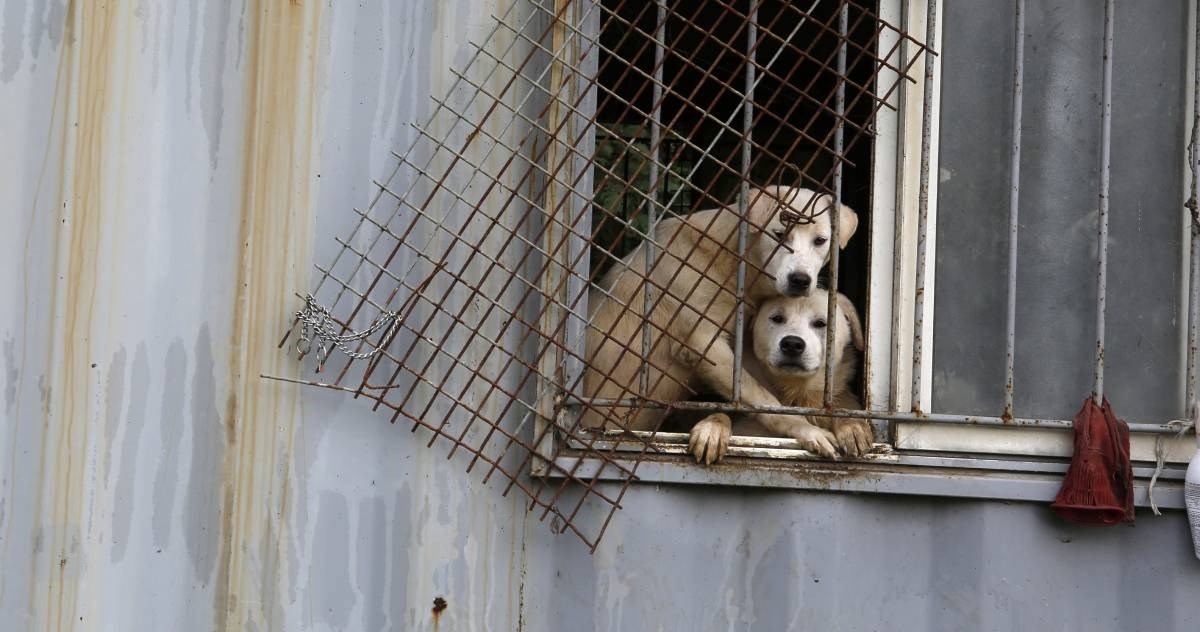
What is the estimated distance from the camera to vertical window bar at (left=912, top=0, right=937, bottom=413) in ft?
10.2

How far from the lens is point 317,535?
3.15 meters

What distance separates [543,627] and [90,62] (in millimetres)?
1906

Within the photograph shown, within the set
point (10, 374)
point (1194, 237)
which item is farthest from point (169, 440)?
point (1194, 237)

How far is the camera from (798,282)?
11.9ft

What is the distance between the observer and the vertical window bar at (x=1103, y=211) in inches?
122

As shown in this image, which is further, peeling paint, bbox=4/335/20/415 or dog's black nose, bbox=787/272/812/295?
dog's black nose, bbox=787/272/812/295

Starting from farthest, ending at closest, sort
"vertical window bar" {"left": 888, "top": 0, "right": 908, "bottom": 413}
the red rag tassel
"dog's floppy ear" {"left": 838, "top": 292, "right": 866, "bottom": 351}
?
1. "dog's floppy ear" {"left": 838, "top": 292, "right": 866, "bottom": 351}
2. "vertical window bar" {"left": 888, "top": 0, "right": 908, "bottom": 413}
3. the red rag tassel

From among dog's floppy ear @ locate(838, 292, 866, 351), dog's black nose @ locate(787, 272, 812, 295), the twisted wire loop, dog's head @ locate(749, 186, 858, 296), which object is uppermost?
dog's head @ locate(749, 186, 858, 296)

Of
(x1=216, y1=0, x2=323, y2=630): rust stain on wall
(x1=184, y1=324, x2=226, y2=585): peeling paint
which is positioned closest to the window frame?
(x1=216, y1=0, x2=323, y2=630): rust stain on wall

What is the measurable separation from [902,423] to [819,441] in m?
0.23

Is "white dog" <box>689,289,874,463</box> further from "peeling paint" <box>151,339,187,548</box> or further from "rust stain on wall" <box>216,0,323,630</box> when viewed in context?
"peeling paint" <box>151,339,187,548</box>

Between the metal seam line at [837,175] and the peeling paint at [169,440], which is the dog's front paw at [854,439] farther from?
the peeling paint at [169,440]

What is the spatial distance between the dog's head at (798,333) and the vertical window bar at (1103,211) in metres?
0.87

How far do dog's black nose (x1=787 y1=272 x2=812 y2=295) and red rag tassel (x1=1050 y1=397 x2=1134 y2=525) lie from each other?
36.0 inches
